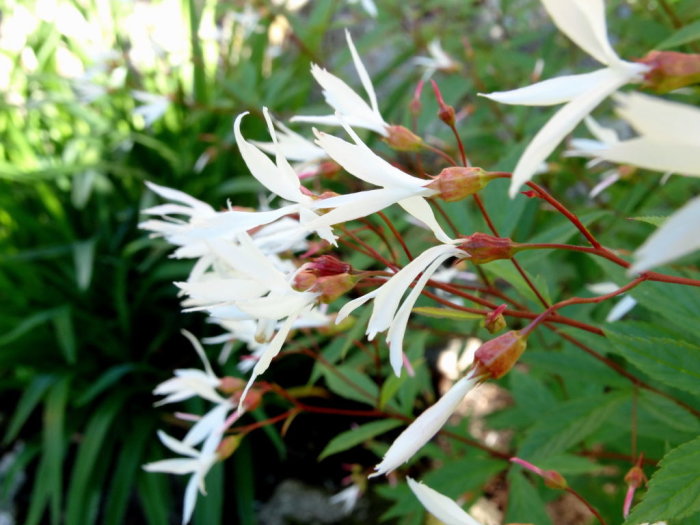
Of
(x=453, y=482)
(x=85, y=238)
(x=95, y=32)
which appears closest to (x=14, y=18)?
(x=95, y=32)

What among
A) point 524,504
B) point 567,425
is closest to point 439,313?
point 567,425

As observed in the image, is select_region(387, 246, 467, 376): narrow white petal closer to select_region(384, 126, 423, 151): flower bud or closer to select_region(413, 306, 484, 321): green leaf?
select_region(413, 306, 484, 321): green leaf

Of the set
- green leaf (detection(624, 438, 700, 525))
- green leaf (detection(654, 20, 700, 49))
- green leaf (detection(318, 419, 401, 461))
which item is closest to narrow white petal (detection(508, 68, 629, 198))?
green leaf (detection(624, 438, 700, 525))

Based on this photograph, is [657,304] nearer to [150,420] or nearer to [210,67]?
[150,420]

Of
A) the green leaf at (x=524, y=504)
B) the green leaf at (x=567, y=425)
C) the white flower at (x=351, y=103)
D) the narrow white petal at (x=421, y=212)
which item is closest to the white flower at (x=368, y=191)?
the narrow white petal at (x=421, y=212)

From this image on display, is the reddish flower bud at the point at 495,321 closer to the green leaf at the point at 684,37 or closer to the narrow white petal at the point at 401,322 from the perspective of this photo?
the narrow white petal at the point at 401,322

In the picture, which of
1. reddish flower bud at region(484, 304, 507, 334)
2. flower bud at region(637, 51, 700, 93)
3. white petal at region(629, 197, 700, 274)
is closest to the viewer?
white petal at region(629, 197, 700, 274)

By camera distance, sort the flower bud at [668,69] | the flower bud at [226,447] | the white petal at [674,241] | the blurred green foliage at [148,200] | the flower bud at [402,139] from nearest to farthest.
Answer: the white petal at [674,241] < the flower bud at [668,69] < the flower bud at [402,139] < the flower bud at [226,447] < the blurred green foliage at [148,200]
